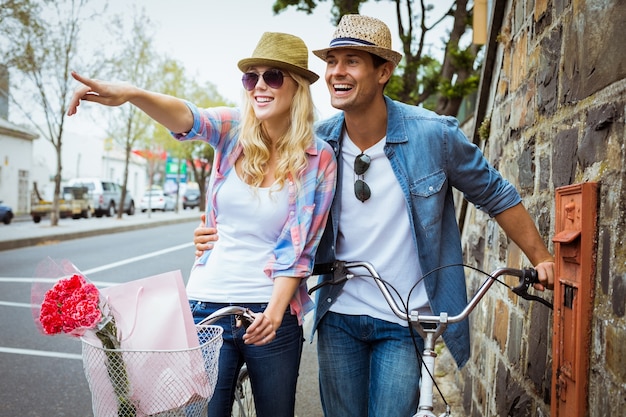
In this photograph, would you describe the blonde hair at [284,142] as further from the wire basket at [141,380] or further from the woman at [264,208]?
the wire basket at [141,380]

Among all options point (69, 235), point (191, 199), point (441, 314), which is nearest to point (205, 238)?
point (441, 314)

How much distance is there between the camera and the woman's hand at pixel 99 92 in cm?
212

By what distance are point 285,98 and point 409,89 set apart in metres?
8.95

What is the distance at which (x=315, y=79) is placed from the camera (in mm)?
2938

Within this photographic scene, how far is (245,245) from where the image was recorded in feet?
8.70

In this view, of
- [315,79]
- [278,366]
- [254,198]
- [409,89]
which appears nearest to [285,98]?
[315,79]

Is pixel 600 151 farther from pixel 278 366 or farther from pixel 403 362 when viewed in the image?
pixel 278 366

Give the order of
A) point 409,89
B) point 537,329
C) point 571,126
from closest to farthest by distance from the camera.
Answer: point 571,126, point 537,329, point 409,89

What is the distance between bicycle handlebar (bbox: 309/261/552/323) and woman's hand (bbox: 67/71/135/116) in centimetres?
105

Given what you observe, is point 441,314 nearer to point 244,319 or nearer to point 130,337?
point 244,319

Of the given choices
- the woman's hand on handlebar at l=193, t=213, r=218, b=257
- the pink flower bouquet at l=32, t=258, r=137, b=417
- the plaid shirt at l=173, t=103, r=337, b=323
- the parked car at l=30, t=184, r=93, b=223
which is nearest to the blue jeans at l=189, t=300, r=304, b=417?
the plaid shirt at l=173, t=103, r=337, b=323

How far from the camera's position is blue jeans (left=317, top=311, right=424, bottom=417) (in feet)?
8.95

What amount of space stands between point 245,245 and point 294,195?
0.28 m

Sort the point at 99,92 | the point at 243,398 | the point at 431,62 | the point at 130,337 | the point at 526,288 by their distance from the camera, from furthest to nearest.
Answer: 1. the point at 431,62
2. the point at 243,398
3. the point at 526,288
4. the point at 99,92
5. the point at 130,337
